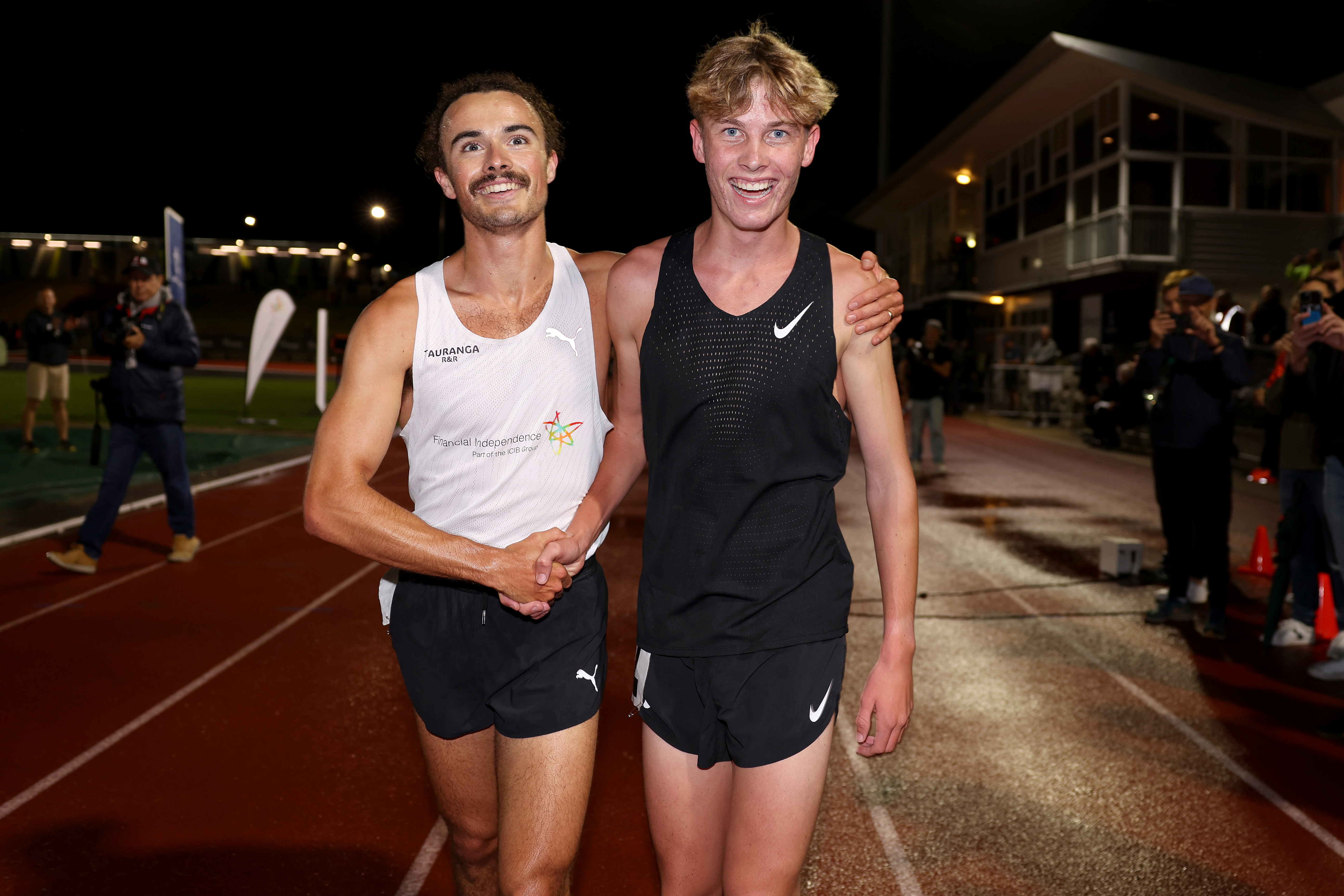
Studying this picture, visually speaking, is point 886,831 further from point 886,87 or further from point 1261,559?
point 886,87

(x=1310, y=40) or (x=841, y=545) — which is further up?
(x=1310, y=40)

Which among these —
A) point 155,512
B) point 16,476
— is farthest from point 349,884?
point 16,476

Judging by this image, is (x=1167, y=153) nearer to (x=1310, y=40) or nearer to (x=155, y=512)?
(x=1310, y=40)

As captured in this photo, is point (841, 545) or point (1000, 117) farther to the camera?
point (1000, 117)

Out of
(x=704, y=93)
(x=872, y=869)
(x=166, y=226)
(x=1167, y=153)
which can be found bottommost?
(x=872, y=869)

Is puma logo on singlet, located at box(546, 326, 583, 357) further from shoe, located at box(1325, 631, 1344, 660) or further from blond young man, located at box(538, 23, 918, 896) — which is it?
shoe, located at box(1325, 631, 1344, 660)

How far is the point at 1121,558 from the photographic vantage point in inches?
344

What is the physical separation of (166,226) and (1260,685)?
1271 cm

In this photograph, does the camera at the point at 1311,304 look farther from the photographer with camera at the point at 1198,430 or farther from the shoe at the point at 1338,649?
the shoe at the point at 1338,649

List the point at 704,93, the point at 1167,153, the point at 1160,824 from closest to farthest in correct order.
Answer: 1. the point at 704,93
2. the point at 1160,824
3. the point at 1167,153

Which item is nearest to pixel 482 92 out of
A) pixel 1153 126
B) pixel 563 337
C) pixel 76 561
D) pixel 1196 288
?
pixel 563 337

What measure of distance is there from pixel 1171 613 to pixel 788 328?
598 cm

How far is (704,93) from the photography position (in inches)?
95.2

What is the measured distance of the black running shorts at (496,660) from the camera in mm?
2521
